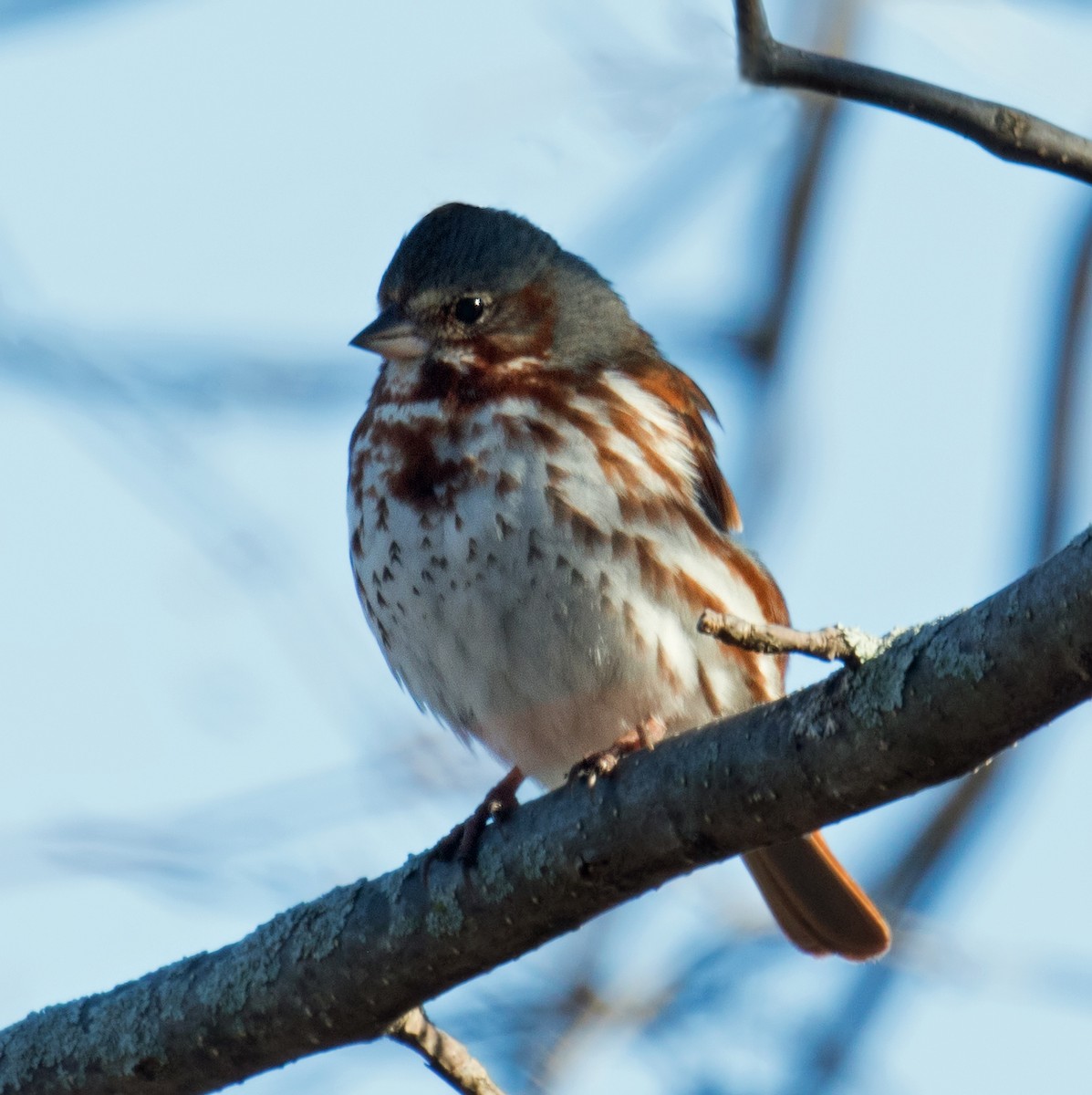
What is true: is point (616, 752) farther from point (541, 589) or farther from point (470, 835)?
point (541, 589)

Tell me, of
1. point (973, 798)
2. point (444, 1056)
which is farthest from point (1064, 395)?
point (444, 1056)

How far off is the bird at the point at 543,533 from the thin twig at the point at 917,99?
1.79 metres

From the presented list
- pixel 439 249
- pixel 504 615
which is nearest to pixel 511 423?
pixel 504 615

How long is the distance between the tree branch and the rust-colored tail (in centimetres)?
204

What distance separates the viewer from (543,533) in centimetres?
489

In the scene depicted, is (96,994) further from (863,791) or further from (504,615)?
(863,791)

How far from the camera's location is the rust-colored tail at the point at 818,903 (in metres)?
5.72

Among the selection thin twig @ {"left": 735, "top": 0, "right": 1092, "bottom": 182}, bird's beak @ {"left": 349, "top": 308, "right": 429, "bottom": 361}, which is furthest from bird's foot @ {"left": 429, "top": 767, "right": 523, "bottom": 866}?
thin twig @ {"left": 735, "top": 0, "right": 1092, "bottom": 182}

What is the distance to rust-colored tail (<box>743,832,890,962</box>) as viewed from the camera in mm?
5723

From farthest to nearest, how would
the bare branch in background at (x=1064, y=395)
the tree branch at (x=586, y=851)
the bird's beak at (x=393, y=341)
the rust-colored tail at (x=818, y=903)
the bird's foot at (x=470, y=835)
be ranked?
1. the rust-colored tail at (x=818, y=903)
2. the bird's beak at (x=393, y=341)
3. the bare branch in background at (x=1064, y=395)
4. the bird's foot at (x=470, y=835)
5. the tree branch at (x=586, y=851)

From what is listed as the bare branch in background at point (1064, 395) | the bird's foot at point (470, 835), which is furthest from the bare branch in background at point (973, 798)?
the bird's foot at point (470, 835)

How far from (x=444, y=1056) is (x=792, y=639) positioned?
1.42m

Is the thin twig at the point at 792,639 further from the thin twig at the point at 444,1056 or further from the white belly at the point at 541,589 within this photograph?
the white belly at the point at 541,589

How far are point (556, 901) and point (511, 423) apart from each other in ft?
5.90
